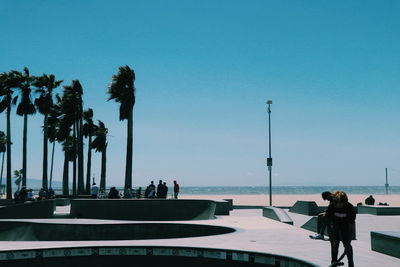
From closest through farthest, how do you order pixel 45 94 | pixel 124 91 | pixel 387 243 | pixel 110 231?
pixel 387 243, pixel 110 231, pixel 124 91, pixel 45 94

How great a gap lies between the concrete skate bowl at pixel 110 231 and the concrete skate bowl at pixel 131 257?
4714 mm

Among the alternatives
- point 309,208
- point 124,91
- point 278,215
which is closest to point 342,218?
point 278,215

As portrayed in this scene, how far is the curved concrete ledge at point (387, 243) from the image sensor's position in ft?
30.2

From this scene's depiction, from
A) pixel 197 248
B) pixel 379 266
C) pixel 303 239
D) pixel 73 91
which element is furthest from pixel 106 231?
pixel 73 91

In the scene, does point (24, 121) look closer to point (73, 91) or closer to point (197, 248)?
point (73, 91)

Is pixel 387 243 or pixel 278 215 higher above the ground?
pixel 387 243

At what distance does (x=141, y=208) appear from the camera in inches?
819

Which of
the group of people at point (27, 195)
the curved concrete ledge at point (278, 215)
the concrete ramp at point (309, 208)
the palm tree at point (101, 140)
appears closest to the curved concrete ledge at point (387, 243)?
the curved concrete ledge at point (278, 215)

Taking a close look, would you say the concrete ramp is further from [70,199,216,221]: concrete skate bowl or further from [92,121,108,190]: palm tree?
[92,121,108,190]: palm tree

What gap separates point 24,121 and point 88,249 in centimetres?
3382

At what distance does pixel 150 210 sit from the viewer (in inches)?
821

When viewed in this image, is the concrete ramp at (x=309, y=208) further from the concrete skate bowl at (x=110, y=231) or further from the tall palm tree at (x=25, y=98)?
the tall palm tree at (x=25, y=98)

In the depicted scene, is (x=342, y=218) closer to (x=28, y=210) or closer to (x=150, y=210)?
(x=150, y=210)

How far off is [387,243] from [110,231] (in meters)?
9.00
